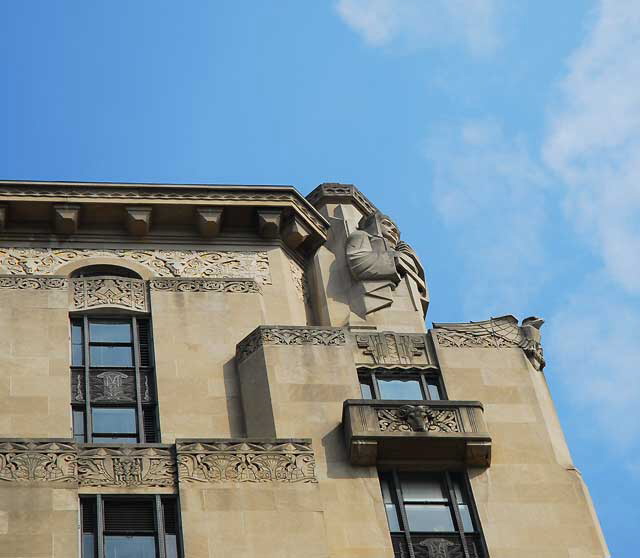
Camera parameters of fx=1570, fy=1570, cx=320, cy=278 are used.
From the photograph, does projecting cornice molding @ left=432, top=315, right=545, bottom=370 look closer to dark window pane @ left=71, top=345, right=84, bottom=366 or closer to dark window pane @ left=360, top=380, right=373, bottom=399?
dark window pane @ left=360, top=380, right=373, bottom=399

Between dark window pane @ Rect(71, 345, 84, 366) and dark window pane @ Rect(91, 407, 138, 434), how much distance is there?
4.37ft

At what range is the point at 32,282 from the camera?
3238 cm

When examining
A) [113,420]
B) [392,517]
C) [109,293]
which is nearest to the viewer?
[392,517]

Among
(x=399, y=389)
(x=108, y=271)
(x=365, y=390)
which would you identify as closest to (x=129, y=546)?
(x=365, y=390)

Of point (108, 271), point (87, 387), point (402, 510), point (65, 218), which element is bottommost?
point (402, 510)

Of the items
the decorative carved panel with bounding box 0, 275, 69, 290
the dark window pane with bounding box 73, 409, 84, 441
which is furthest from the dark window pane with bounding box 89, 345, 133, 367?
the decorative carved panel with bounding box 0, 275, 69, 290

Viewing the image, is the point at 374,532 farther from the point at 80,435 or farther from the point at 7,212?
the point at 7,212

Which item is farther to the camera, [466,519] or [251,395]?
[251,395]

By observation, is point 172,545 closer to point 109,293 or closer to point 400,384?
point 400,384

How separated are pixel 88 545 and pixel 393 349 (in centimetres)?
820

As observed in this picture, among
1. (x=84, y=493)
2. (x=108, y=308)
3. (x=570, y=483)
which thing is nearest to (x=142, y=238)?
(x=108, y=308)

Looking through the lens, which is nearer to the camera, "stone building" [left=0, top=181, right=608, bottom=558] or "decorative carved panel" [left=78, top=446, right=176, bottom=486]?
"stone building" [left=0, top=181, right=608, bottom=558]

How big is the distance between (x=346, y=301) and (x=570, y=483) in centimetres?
719

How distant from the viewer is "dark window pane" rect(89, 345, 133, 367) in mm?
31188
